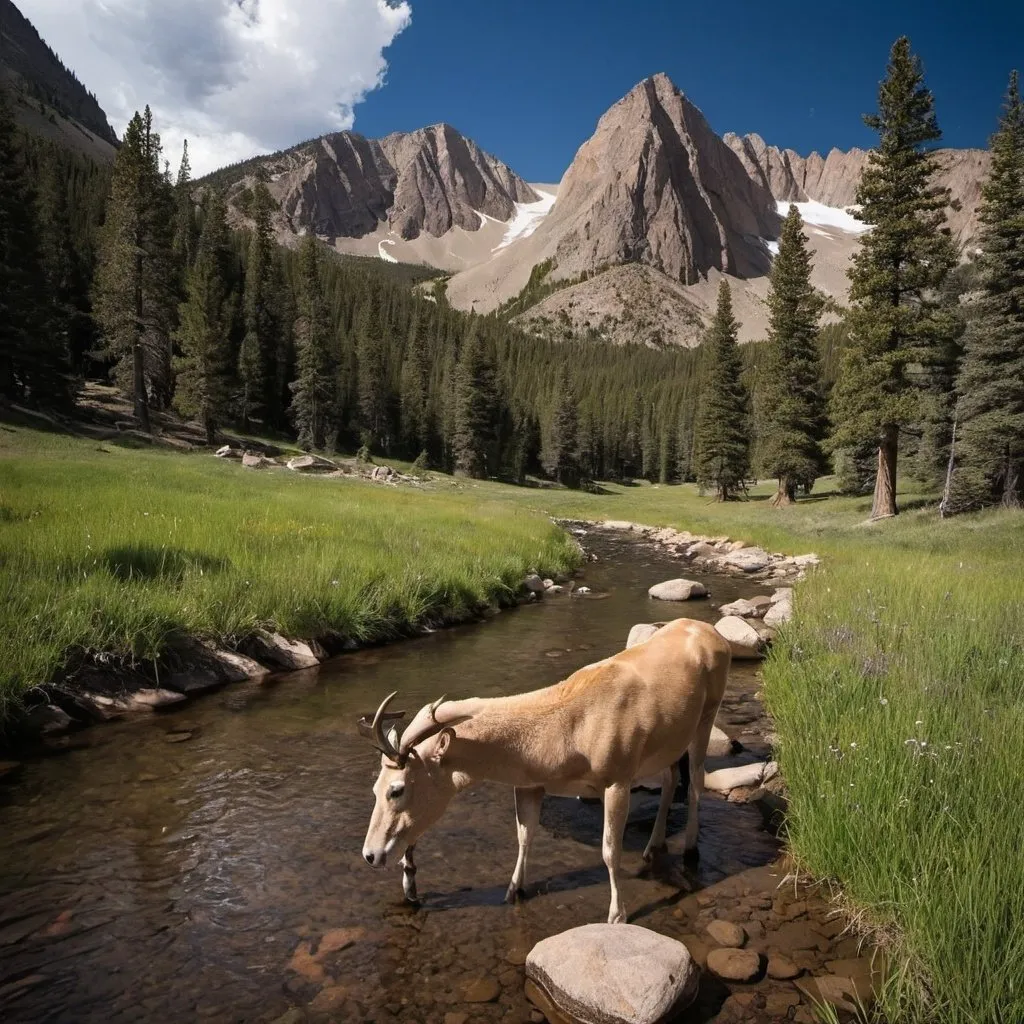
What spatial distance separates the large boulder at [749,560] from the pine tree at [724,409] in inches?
1294

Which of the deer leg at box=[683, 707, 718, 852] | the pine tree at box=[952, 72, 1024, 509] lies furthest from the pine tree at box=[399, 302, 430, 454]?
the deer leg at box=[683, 707, 718, 852]

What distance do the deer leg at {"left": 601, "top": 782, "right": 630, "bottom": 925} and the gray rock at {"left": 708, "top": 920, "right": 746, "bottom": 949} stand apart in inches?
29.1

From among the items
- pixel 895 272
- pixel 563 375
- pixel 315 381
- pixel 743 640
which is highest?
pixel 563 375

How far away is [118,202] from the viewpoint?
48.4 m

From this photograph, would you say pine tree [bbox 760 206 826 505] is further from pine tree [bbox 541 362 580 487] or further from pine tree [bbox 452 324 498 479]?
pine tree [bbox 541 362 580 487]

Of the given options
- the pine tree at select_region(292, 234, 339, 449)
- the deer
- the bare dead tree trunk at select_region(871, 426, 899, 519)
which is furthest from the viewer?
the pine tree at select_region(292, 234, 339, 449)

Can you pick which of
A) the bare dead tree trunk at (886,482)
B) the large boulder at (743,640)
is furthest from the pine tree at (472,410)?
the large boulder at (743,640)

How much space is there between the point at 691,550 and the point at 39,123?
225454mm

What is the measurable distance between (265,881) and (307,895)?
17.7 inches

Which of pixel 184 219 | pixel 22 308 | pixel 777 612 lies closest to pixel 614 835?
pixel 777 612

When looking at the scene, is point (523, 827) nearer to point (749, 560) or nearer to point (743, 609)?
point (743, 609)

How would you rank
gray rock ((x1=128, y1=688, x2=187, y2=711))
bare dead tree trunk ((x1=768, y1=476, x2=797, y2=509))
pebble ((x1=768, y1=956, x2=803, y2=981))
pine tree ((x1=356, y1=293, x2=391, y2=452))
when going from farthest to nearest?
pine tree ((x1=356, y1=293, x2=391, y2=452)), bare dead tree trunk ((x1=768, y1=476, x2=797, y2=509)), gray rock ((x1=128, y1=688, x2=187, y2=711)), pebble ((x1=768, y1=956, x2=803, y2=981))

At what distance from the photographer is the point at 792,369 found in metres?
49.5

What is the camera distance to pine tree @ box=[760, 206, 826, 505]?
49.4 m
